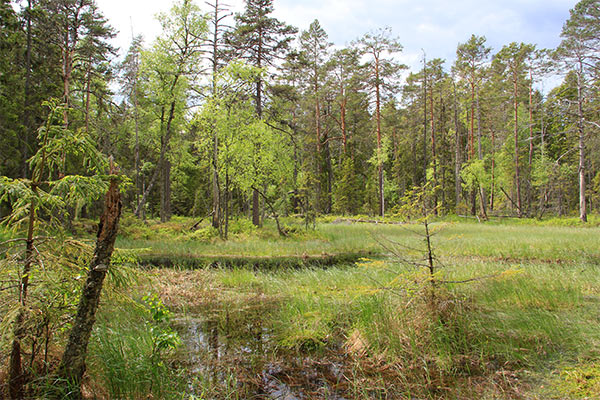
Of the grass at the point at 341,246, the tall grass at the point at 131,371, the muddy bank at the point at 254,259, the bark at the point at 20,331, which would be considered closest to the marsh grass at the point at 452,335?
the tall grass at the point at 131,371

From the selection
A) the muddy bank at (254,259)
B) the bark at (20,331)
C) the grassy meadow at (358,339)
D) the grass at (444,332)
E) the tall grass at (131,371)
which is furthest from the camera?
the muddy bank at (254,259)

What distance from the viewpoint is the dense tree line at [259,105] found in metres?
15.7

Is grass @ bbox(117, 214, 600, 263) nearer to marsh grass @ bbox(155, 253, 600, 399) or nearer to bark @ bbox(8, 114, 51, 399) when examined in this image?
marsh grass @ bbox(155, 253, 600, 399)

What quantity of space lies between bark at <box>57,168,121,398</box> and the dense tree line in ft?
1.37

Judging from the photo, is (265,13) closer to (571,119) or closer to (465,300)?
(465,300)

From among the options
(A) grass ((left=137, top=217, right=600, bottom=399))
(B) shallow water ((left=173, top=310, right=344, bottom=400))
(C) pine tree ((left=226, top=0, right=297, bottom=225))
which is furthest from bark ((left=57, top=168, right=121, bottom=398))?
(C) pine tree ((left=226, top=0, right=297, bottom=225))

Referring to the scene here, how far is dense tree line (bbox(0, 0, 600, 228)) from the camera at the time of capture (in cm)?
1574

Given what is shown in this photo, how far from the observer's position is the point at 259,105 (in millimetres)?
21922

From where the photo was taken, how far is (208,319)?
19.7ft

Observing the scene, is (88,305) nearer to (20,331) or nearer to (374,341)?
(20,331)

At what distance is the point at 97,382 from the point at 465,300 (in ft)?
16.1

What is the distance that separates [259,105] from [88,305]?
2049cm

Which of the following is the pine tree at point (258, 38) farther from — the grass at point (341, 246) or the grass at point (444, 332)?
the grass at point (444, 332)

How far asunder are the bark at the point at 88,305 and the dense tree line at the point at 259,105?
418mm
